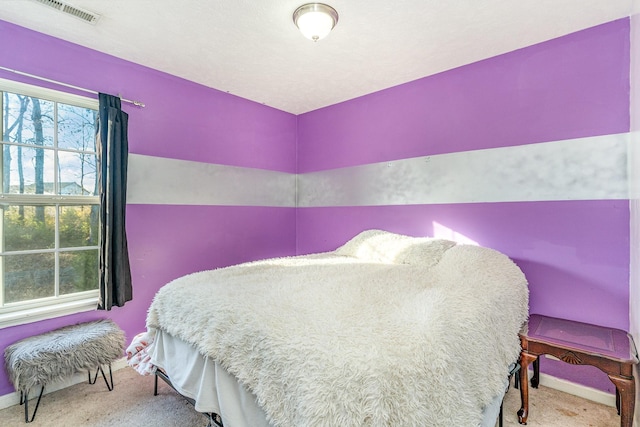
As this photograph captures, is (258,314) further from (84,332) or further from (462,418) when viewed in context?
(84,332)

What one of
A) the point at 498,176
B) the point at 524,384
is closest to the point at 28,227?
the point at 524,384

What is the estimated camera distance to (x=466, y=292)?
5.03 ft

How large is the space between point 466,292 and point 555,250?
1.12 meters

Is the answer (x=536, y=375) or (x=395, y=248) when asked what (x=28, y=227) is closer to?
(x=395, y=248)

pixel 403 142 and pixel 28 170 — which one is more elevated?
pixel 403 142

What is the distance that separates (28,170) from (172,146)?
3.23ft

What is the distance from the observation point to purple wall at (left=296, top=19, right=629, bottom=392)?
1.98 meters

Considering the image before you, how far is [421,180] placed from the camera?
2.84 m

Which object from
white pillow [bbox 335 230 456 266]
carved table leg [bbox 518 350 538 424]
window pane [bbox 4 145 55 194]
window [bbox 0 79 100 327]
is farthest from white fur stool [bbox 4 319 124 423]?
carved table leg [bbox 518 350 538 424]

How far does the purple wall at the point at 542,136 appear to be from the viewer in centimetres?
198

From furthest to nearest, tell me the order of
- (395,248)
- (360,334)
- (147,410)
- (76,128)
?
(395,248) < (76,128) < (147,410) < (360,334)

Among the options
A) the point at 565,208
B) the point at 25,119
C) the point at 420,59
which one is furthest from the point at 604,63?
the point at 25,119

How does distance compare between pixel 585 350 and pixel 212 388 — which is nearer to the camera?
pixel 212 388

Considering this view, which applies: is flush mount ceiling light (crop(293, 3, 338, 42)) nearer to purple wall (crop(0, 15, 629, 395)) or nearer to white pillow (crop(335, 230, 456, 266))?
purple wall (crop(0, 15, 629, 395))
